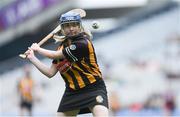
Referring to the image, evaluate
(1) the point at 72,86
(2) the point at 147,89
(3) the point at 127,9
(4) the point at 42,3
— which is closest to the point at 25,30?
(4) the point at 42,3

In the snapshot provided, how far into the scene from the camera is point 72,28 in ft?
34.2

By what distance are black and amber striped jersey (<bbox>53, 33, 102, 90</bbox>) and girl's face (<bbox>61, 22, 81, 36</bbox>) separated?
7 centimetres

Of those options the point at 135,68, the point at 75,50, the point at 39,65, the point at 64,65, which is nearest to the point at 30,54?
the point at 39,65

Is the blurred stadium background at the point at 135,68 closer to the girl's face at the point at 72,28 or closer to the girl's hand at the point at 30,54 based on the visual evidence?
the girl's hand at the point at 30,54

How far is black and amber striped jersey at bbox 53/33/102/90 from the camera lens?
1049 centimetres

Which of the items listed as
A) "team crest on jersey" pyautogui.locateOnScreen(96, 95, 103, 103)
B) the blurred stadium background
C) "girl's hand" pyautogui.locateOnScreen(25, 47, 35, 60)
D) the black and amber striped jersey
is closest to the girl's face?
the black and amber striped jersey

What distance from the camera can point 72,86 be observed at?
10656 mm

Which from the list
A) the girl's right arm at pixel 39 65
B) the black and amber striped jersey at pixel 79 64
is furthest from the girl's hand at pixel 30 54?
the black and amber striped jersey at pixel 79 64

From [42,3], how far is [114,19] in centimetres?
311

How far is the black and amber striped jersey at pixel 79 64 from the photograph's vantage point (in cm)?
1049

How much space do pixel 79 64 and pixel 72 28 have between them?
455mm

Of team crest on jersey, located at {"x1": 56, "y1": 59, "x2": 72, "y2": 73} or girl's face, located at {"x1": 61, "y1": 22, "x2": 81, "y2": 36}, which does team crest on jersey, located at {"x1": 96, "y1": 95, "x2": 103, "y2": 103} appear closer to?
team crest on jersey, located at {"x1": 56, "y1": 59, "x2": 72, "y2": 73}

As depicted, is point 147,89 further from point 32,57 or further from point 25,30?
point 32,57

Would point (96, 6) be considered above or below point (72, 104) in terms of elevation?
below
